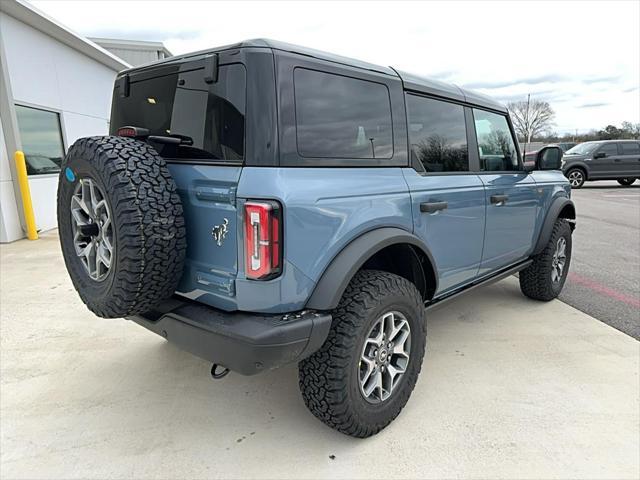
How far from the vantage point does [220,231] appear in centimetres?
191

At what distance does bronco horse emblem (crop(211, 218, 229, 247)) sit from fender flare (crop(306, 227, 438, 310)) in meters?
0.48

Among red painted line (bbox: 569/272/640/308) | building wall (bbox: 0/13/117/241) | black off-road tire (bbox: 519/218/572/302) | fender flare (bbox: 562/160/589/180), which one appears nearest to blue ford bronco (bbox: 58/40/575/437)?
black off-road tire (bbox: 519/218/572/302)

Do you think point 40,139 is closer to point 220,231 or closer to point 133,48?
point 220,231

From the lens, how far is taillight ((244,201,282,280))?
1760 millimetres

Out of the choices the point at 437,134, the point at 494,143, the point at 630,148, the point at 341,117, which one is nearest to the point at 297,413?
the point at 341,117

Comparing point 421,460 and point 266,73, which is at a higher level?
point 266,73

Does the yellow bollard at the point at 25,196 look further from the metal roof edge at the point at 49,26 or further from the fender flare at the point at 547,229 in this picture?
the fender flare at the point at 547,229

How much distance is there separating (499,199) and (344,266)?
179 centimetres

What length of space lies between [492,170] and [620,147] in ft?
50.1

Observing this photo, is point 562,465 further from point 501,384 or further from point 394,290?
point 394,290

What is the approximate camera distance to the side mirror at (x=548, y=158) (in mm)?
3842

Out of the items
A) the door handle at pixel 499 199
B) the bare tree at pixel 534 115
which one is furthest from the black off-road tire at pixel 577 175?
the bare tree at pixel 534 115

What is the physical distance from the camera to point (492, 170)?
11.1 ft

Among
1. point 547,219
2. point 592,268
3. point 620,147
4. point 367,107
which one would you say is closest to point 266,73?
point 367,107
